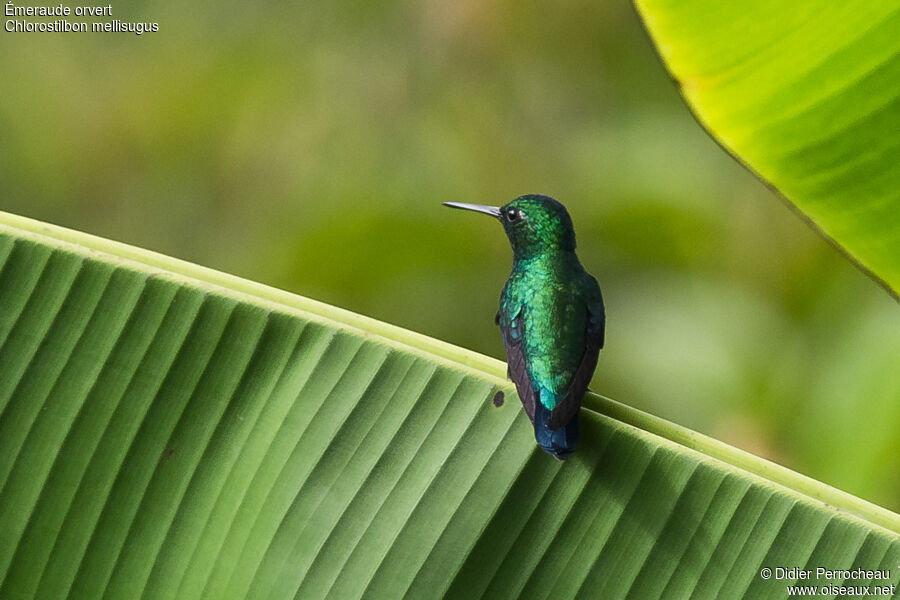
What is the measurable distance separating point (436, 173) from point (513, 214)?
1319 mm

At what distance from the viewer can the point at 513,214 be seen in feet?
6.28

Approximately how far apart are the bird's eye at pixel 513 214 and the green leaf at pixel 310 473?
1.76 ft

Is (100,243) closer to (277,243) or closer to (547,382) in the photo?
(547,382)

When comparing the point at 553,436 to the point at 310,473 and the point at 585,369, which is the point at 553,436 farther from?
the point at 310,473

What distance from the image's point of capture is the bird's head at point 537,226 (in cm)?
185

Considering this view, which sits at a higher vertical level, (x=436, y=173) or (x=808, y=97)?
(x=808, y=97)

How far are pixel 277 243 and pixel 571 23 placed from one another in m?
1.27

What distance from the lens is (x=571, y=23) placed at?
3.20m

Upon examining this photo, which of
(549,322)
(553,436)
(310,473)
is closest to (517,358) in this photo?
(549,322)

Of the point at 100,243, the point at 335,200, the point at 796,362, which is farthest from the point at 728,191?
the point at 100,243

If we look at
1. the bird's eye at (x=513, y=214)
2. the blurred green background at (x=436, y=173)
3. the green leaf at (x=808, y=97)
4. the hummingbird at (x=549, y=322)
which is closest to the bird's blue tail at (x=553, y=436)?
the hummingbird at (x=549, y=322)

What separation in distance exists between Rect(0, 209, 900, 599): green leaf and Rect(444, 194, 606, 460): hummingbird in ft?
0.15

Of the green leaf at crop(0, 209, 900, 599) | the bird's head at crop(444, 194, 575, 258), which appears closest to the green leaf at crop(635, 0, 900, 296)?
the green leaf at crop(0, 209, 900, 599)

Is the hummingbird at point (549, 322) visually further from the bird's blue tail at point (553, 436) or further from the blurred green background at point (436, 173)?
the blurred green background at point (436, 173)
